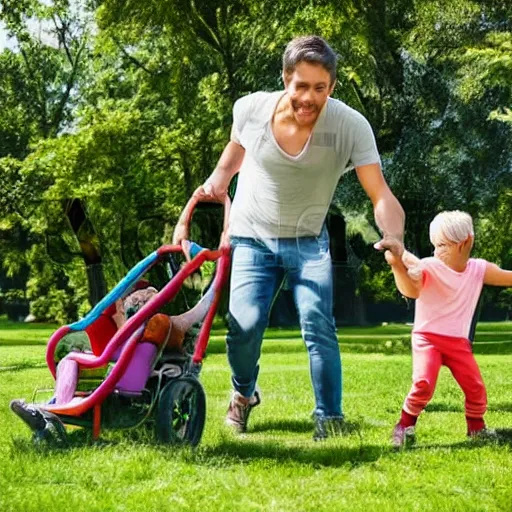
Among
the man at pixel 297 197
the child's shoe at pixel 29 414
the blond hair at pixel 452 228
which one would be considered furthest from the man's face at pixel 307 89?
the child's shoe at pixel 29 414

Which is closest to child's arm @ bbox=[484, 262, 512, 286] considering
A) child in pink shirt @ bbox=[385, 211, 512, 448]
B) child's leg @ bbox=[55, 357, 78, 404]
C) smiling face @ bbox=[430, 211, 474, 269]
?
child in pink shirt @ bbox=[385, 211, 512, 448]

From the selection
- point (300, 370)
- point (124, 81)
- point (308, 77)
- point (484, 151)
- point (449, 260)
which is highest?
point (124, 81)

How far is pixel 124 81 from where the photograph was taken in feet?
78.6

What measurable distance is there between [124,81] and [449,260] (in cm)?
1967

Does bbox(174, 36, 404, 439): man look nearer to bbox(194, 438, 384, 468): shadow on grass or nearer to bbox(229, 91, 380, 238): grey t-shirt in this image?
bbox(229, 91, 380, 238): grey t-shirt

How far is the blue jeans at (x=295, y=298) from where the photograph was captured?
4855mm

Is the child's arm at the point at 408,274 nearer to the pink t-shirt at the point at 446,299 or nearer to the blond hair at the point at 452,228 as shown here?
the pink t-shirt at the point at 446,299

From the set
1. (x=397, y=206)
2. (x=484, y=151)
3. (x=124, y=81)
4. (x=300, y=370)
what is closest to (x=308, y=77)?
(x=397, y=206)

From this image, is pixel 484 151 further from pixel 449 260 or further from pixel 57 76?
pixel 449 260

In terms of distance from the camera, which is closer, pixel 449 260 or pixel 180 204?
pixel 449 260

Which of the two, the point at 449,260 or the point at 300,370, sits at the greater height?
the point at 449,260

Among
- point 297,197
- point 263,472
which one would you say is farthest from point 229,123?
point 263,472

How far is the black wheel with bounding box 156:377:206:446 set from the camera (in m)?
4.60

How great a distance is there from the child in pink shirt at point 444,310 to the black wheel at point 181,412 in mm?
827
